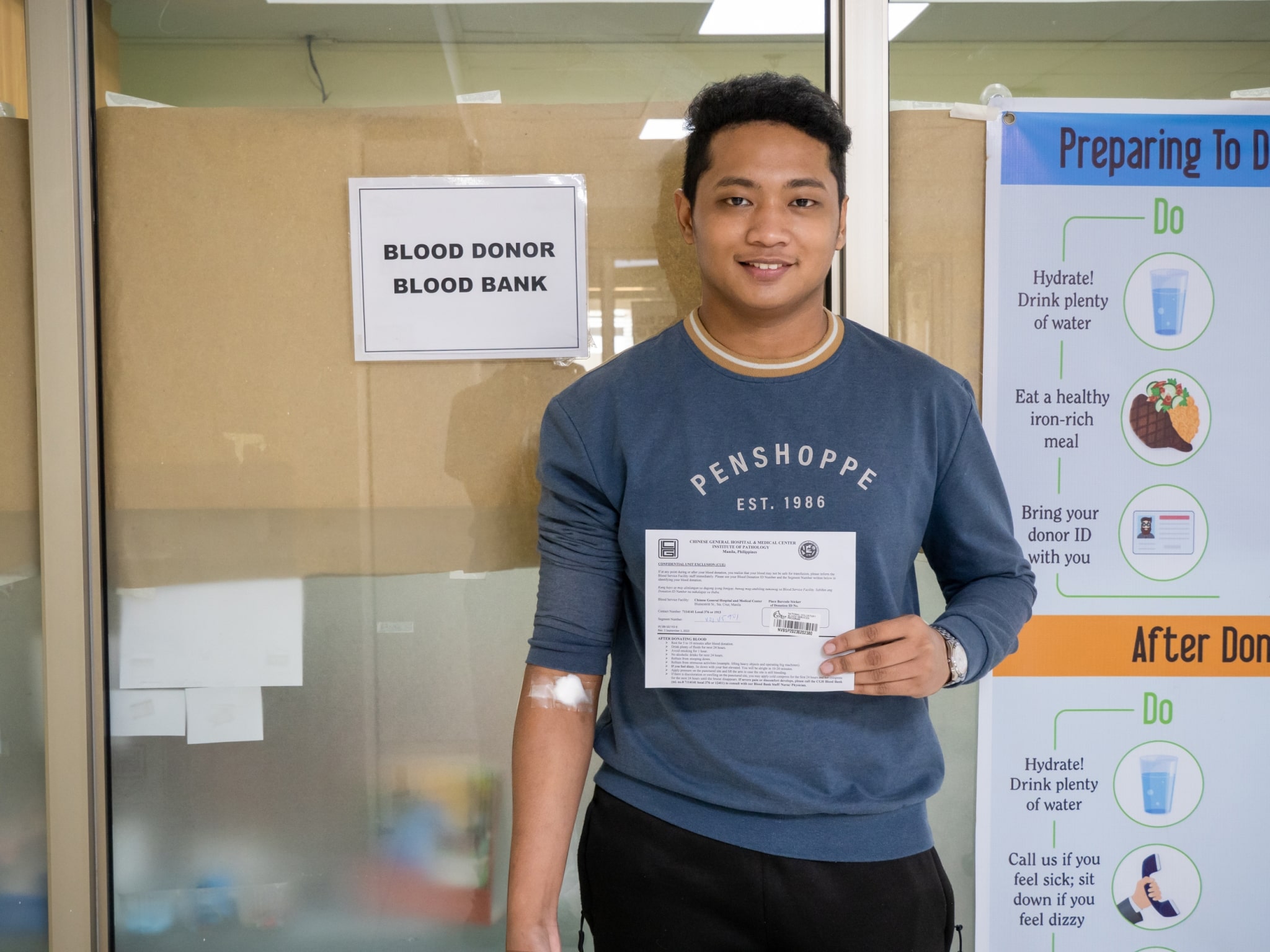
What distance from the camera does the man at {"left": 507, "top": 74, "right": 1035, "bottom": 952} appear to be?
46.6 inches

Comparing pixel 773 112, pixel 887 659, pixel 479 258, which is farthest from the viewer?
pixel 479 258

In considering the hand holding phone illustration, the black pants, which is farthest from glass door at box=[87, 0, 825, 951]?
the hand holding phone illustration

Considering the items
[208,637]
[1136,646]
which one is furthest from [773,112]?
[208,637]

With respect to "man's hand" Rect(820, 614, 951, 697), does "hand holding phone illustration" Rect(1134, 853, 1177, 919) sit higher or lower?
lower

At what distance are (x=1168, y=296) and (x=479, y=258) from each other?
119cm

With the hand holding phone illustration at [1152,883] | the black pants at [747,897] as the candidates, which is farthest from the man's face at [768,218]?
the hand holding phone illustration at [1152,883]

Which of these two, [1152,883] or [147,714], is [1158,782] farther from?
[147,714]

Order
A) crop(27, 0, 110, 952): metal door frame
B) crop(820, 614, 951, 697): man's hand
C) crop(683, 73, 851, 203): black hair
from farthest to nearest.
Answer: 1. crop(27, 0, 110, 952): metal door frame
2. crop(683, 73, 851, 203): black hair
3. crop(820, 614, 951, 697): man's hand

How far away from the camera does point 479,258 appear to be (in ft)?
5.42

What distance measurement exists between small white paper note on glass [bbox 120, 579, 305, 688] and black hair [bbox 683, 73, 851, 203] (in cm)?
104

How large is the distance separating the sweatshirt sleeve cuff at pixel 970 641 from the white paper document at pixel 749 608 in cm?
14

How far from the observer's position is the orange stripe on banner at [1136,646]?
1686 millimetres

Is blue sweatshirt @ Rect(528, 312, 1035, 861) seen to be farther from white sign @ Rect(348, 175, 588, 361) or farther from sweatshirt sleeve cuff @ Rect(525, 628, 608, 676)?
white sign @ Rect(348, 175, 588, 361)

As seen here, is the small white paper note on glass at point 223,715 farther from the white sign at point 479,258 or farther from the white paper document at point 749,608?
the white paper document at point 749,608
